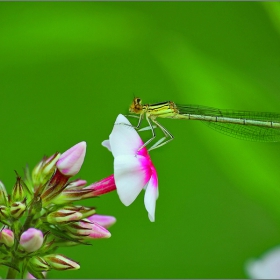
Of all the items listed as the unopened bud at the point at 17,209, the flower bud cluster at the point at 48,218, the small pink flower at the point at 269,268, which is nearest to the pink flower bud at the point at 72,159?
the flower bud cluster at the point at 48,218

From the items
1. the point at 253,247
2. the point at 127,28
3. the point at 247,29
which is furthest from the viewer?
the point at 247,29

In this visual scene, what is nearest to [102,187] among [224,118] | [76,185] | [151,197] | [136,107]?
[76,185]

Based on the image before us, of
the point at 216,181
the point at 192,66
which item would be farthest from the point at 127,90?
the point at 192,66

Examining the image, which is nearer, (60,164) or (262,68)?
(60,164)

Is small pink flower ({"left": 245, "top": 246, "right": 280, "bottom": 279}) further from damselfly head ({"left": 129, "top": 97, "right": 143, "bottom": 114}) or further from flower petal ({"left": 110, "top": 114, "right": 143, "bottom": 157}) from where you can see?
damselfly head ({"left": 129, "top": 97, "right": 143, "bottom": 114})

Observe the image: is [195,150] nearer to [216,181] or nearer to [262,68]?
[216,181]

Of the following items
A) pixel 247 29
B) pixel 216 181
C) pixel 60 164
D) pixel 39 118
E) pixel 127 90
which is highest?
pixel 247 29

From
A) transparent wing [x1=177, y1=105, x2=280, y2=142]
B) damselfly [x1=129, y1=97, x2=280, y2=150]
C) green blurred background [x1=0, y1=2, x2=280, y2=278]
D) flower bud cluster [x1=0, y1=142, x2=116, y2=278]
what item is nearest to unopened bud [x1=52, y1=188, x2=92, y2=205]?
flower bud cluster [x1=0, y1=142, x2=116, y2=278]
